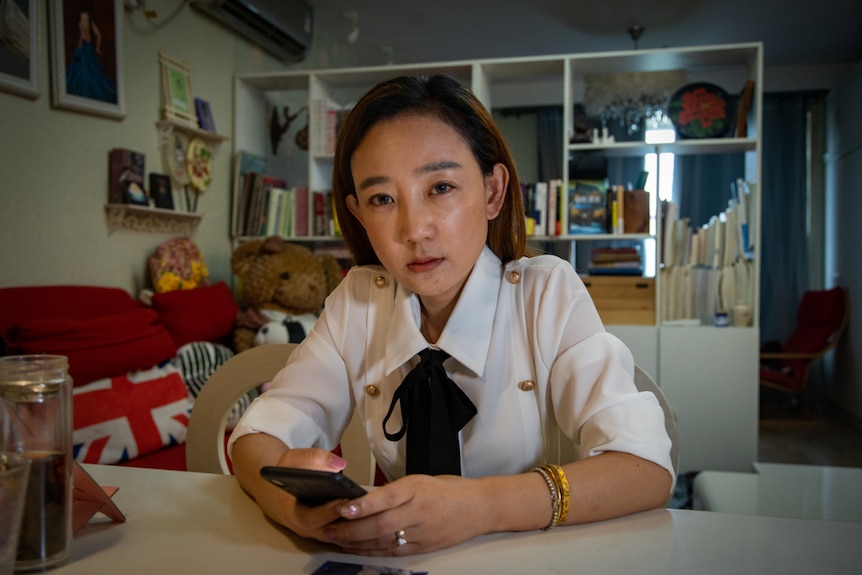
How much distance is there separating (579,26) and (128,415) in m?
4.24

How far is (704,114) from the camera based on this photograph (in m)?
3.63

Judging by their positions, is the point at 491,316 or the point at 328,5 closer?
the point at 491,316

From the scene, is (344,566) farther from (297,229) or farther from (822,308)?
(822,308)

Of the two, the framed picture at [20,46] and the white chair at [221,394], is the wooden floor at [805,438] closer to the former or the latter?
the white chair at [221,394]

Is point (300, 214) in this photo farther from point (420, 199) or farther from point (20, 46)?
point (420, 199)

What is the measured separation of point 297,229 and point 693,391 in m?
2.37

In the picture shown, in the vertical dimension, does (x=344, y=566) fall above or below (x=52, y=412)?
below

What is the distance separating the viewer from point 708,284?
145 inches

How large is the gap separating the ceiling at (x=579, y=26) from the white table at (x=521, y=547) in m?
4.30

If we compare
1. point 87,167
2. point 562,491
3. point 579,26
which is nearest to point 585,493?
point 562,491

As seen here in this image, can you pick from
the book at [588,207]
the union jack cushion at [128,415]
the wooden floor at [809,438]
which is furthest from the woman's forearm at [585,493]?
the wooden floor at [809,438]

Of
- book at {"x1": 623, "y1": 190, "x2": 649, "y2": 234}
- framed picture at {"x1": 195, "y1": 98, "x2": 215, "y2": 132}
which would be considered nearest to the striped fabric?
framed picture at {"x1": 195, "y1": 98, "x2": 215, "y2": 132}

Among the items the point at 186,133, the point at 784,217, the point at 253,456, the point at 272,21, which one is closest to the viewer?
the point at 253,456

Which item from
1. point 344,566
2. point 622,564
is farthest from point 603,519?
point 344,566
